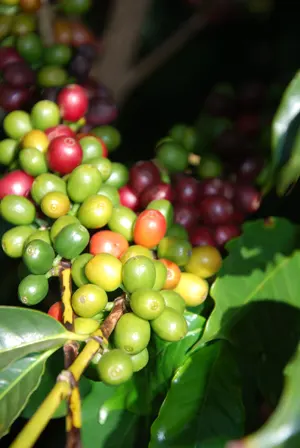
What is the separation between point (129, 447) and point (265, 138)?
73cm

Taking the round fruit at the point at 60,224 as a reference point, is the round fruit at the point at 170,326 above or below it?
below

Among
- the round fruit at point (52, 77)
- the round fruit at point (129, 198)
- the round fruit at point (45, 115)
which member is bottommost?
the round fruit at point (129, 198)

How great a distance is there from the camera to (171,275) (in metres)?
1.02

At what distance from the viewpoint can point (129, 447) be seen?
1.03 m

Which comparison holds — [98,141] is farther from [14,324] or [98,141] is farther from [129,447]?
[129,447]

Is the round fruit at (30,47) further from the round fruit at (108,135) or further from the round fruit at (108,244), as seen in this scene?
the round fruit at (108,244)

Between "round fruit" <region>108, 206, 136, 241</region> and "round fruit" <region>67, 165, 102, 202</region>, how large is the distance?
6 cm

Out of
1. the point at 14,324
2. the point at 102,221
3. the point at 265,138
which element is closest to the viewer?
the point at 14,324

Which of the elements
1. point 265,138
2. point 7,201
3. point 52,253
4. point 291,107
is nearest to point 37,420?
point 52,253

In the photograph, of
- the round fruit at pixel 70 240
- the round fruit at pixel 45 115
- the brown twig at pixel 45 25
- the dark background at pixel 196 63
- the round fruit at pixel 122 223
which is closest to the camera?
the round fruit at pixel 70 240

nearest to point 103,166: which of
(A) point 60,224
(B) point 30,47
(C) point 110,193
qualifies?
(C) point 110,193

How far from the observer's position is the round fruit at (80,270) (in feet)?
3.18

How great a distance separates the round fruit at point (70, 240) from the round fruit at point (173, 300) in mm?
158

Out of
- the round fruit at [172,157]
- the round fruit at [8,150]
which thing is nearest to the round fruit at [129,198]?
the round fruit at [172,157]
